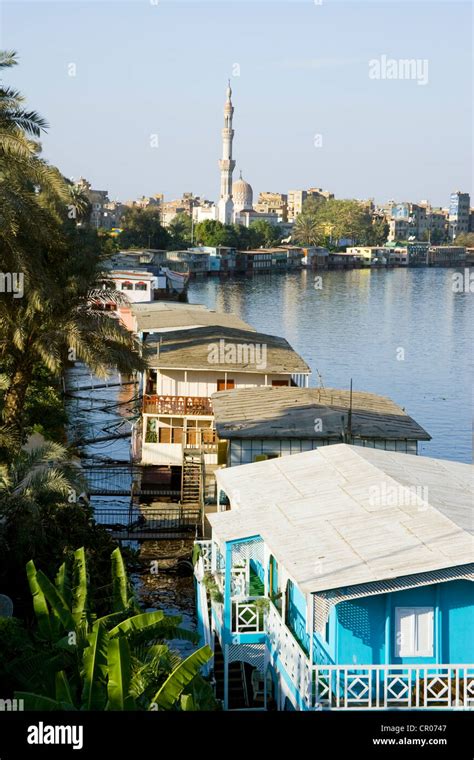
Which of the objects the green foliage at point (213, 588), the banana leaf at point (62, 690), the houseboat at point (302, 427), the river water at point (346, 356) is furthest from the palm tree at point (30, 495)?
the houseboat at point (302, 427)

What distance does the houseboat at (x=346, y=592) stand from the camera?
45.5ft

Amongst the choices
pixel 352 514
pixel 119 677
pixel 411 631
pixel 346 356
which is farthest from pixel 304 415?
pixel 346 356

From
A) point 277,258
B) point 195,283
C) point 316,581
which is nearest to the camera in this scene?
point 316,581

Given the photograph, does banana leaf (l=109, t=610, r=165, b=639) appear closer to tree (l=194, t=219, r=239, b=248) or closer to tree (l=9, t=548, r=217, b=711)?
tree (l=9, t=548, r=217, b=711)

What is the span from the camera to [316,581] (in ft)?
45.8

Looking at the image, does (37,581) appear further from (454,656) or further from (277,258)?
(277,258)

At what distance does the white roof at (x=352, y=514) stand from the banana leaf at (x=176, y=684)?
1612 millimetres

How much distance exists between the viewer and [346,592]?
1387 cm

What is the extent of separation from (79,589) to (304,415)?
13106 millimetres

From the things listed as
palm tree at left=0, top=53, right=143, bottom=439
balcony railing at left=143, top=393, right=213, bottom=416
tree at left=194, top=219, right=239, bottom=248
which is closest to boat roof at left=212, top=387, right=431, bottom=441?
balcony railing at left=143, top=393, right=213, bottom=416

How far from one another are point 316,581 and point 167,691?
7.40 feet

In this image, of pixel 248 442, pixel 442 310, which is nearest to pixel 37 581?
pixel 248 442

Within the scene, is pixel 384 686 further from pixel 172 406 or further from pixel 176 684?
pixel 172 406
